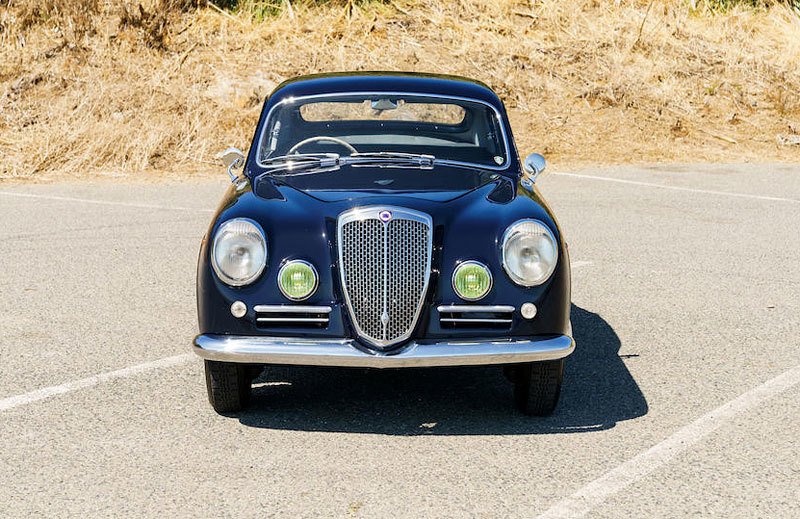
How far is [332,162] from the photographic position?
19.1 ft

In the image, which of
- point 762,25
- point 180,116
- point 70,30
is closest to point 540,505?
point 180,116

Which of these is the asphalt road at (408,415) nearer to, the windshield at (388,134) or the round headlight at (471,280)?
the round headlight at (471,280)

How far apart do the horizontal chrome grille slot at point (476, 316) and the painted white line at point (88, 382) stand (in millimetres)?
1852

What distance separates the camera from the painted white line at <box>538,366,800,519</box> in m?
4.15

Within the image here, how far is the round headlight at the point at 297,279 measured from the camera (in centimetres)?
485

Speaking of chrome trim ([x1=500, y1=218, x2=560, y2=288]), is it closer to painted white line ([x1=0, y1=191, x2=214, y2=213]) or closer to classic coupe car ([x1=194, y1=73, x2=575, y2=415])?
classic coupe car ([x1=194, y1=73, x2=575, y2=415])

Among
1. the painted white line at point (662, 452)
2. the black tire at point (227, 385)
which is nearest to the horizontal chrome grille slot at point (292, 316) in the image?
the black tire at point (227, 385)

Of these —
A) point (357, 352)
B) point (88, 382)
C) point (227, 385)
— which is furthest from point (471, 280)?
point (88, 382)

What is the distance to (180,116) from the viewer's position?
1631cm

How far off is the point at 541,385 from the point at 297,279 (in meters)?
1.22

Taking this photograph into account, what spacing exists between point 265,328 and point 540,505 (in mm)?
1462

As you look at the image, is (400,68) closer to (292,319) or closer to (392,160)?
(392,160)

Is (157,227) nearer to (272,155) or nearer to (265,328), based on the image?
(272,155)

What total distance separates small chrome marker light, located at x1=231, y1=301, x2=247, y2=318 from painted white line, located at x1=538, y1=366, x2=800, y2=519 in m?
1.62
